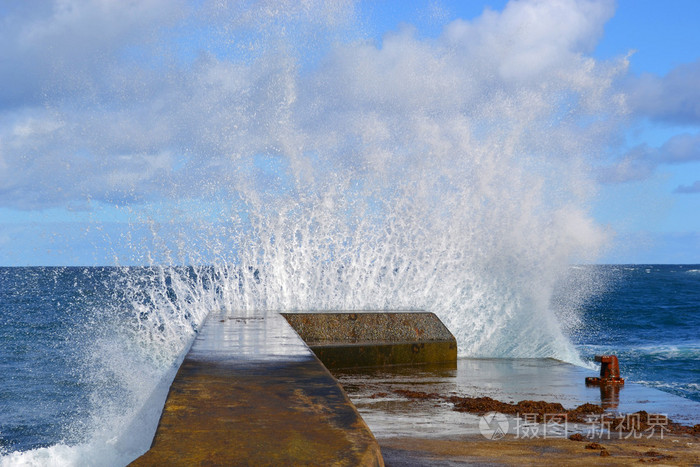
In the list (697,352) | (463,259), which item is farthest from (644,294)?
(463,259)

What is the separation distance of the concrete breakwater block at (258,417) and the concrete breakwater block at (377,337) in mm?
3013

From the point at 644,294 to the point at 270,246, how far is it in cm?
4108

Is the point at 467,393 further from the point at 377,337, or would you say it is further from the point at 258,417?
the point at 258,417

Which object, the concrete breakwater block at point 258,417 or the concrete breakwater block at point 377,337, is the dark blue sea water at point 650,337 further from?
the concrete breakwater block at point 258,417

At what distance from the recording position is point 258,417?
2.69 metres

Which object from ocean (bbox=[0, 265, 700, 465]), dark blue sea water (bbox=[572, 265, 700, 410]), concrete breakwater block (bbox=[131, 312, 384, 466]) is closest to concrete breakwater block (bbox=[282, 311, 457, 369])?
ocean (bbox=[0, 265, 700, 465])

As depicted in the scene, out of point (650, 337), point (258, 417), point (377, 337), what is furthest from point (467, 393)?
point (650, 337)

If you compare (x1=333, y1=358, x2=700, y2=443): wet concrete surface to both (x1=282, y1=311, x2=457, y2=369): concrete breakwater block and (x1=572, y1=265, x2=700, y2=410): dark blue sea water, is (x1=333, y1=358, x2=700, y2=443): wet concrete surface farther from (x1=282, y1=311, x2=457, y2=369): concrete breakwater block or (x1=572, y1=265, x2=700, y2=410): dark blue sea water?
(x1=572, y1=265, x2=700, y2=410): dark blue sea water

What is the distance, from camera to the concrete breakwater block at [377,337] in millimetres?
7559

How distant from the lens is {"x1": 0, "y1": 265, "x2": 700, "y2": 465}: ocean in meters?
9.62

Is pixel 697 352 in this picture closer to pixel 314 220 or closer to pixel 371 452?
pixel 314 220

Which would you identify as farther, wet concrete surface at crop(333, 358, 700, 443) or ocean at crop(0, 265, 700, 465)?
ocean at crop(0, 265, 700, 465)

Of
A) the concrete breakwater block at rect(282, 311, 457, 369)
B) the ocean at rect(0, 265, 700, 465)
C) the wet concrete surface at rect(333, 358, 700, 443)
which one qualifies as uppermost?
the concrete breakwater block at rect(282, 311, 457, 369)

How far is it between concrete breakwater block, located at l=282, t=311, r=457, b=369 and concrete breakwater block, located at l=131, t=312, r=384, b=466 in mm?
3013
